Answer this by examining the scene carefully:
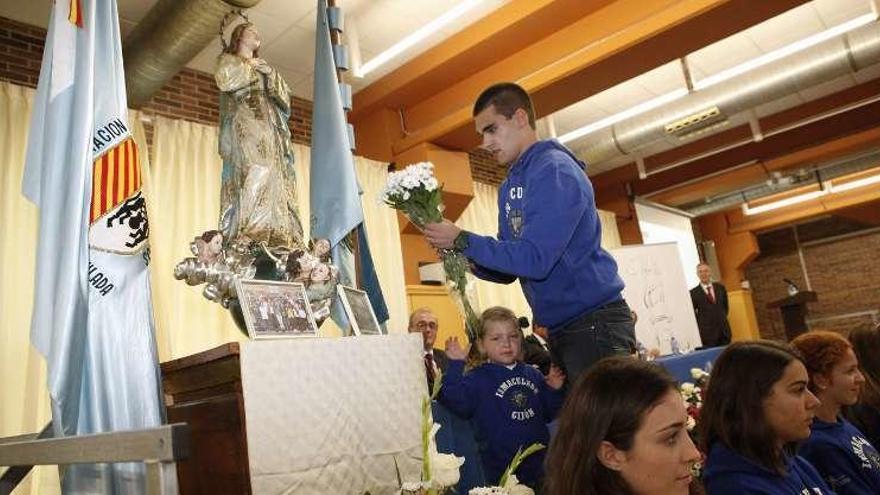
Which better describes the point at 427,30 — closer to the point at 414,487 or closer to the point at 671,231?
the point at 414,487

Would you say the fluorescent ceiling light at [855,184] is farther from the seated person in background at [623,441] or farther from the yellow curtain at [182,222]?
the seated person in background at [623,441]

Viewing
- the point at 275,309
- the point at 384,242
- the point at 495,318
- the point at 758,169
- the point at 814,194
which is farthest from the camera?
the point at 814,194

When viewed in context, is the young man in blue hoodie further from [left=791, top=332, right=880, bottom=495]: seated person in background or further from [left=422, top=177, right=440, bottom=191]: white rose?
[left=791, top=332, right=880, bottom=495]: seated person in background

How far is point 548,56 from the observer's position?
5.35 metres

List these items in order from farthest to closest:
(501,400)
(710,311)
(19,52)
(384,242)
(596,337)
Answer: (710,311) < (384,242) < (19,52) < (501,400) < (596,337)

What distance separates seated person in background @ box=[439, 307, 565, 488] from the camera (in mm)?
2531

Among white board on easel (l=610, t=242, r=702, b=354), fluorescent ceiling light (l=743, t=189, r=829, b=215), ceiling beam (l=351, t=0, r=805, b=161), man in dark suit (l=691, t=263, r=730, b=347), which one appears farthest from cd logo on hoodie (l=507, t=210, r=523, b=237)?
fluorescent ceiling light (l=743, t=189, r=829, b=215)

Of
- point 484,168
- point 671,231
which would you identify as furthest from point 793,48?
point 671,231

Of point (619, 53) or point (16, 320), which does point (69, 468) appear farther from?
point (619, 53)

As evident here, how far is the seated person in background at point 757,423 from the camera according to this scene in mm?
1637

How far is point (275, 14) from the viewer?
4.97m

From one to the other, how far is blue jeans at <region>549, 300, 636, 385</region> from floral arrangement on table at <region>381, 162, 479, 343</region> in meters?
0.43

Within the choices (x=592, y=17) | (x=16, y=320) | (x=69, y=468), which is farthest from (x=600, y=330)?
(x=592, y=17)

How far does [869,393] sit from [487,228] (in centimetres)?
492
